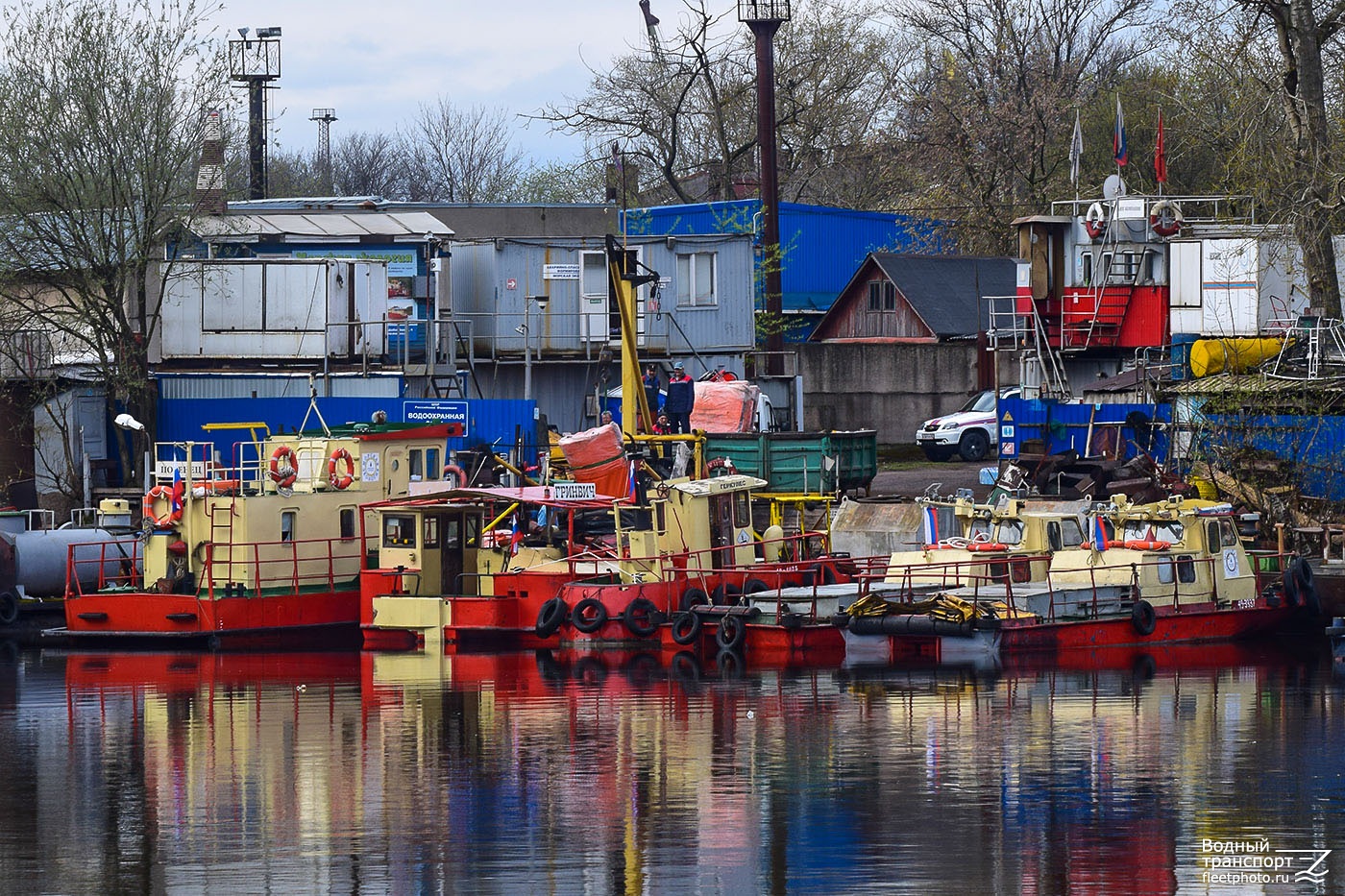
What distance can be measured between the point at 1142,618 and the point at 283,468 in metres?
15.0

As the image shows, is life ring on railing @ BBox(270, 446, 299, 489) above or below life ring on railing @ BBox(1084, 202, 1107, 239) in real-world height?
below

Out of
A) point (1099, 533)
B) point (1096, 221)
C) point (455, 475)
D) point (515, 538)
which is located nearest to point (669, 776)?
point (1099, 533)

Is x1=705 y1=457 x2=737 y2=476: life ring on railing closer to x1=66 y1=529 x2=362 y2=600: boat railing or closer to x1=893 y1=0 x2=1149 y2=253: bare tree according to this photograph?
x1=66 y1=529 x2=362 y2=600: boat railing

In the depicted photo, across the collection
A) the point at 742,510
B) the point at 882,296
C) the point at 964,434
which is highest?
the point at 882,296

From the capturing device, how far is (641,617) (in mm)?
30500

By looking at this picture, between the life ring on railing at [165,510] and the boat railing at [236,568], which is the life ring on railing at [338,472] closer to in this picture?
the boat railing at [236,568]

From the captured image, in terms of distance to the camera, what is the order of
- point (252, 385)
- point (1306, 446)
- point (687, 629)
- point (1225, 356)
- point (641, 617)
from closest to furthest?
point (687, 629)
point (641, 617)
point (1306, 446)
point (1225, 356)
point (252, 385)

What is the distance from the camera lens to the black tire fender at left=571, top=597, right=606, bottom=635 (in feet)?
100

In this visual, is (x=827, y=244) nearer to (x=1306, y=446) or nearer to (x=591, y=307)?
(x=591, y=307)

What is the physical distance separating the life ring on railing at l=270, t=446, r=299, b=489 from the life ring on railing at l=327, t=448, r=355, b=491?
25.4 inches

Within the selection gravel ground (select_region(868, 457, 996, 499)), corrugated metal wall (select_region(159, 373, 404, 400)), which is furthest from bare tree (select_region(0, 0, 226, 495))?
gravel ground (select_region(868, 457, 996, 499))

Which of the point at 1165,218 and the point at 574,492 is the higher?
the point at 1165,218

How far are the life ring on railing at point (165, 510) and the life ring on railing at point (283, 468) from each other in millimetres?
1764

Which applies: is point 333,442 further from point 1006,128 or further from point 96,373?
point 1006,128
